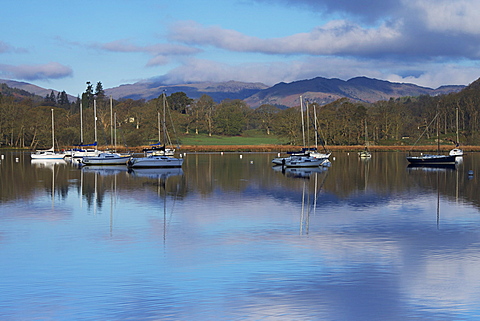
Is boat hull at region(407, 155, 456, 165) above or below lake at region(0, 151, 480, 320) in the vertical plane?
above

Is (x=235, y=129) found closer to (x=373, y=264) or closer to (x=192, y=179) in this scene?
(x=192, y=179)

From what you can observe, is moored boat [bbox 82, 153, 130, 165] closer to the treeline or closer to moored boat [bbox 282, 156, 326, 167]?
moored boat [bbox 282, 156, 326, 167]

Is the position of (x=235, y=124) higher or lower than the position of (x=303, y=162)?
higher

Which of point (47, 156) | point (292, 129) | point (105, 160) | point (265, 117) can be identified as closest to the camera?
point (105, 160)

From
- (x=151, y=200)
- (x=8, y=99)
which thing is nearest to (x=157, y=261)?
(x=151, y=200)

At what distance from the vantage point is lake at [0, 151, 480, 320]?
11.1 m

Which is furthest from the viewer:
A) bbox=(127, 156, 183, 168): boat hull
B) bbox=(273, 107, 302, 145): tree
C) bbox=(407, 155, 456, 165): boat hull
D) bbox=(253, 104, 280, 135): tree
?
bbox=(253, 104, 280, 135): tree

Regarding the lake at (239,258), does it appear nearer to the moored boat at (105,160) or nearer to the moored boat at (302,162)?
the moored boat at (302,162)

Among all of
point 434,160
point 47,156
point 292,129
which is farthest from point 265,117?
point 434,160

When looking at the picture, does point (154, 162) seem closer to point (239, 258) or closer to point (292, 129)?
point (239, 258)

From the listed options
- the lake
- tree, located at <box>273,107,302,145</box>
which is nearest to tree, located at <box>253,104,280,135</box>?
tree, located at <box>273,107,302,145</box>

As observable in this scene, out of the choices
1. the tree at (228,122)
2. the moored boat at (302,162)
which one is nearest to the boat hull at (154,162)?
the moored boat at (302,162)

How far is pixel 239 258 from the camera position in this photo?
15414 millimetres

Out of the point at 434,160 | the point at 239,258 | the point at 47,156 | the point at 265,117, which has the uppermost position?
the point at 265,117
